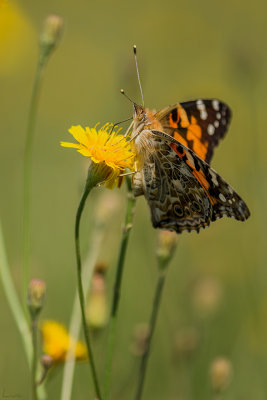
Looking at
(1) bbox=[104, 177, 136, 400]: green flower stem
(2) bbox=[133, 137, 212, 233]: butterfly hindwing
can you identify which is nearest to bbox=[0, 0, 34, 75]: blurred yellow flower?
(2) bbox=[133, 137, 212, 233]: butterfly hindwing

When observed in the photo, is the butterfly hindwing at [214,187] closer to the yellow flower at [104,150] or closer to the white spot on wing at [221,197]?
the white spot on wing at [221,197]

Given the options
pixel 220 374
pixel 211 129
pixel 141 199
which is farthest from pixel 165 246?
pixel 141 199

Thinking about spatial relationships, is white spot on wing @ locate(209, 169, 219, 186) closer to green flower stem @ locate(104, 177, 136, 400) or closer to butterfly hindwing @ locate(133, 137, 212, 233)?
butterfly hindwing @ locate(133, 137, 212, 233)

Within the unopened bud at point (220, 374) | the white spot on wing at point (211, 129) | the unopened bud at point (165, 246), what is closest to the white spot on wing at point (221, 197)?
the unopened bud at point (165, 246)

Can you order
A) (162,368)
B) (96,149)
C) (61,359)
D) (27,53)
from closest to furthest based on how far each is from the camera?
1. (96,149)
2. (61,359)
3. (162,368)
4. (27,53)

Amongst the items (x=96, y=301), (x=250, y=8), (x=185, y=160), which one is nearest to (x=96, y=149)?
(x=185, y=160)

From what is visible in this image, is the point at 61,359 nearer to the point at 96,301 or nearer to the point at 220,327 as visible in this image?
the point at 96,301

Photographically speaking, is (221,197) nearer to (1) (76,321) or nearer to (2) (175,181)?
(2) (175,181)
